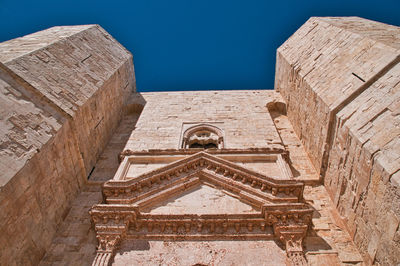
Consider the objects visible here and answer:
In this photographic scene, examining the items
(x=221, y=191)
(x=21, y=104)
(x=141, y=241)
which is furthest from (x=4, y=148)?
(x=221, y=191)

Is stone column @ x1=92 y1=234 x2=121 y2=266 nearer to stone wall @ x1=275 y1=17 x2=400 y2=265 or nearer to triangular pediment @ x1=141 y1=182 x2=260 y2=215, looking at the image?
triangular pediment @ x1=141 y1=182 x2=260 y2=215

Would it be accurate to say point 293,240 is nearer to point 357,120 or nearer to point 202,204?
point 202,204

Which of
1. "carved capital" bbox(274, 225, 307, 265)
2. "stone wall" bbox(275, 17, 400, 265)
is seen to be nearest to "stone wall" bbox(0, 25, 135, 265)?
"carved capital" bbox(274, 225, 307, 265)

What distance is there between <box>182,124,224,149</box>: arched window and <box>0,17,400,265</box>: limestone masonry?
43 millimetres

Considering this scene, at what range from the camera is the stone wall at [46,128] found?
18.6ft

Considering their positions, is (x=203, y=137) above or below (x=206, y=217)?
above

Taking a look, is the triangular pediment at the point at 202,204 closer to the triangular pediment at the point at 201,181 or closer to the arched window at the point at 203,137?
the triangular pediment at the point at 201,181

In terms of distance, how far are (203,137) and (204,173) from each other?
2.61 m

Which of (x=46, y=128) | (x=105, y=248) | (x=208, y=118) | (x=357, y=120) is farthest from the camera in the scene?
(x=208, y=118)

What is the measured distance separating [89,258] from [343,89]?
6571 mm

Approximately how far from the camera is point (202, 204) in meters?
7.19

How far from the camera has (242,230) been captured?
6.50m

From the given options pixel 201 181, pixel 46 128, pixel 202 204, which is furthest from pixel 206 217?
pixel 46 128

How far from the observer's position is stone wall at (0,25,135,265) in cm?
566
